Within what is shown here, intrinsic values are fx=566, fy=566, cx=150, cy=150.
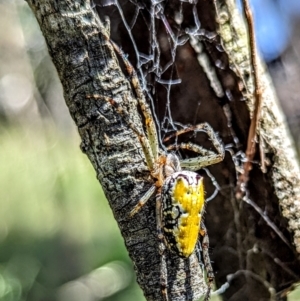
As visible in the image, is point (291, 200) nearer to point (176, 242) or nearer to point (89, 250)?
point (176, 242)

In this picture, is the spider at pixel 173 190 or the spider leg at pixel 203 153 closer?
the spider at pixel 173 190

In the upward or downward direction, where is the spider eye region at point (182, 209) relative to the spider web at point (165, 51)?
downward

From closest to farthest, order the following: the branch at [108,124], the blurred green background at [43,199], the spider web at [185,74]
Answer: the branch at [108,124], the spider web at [185,74], the blurred green background at [43,199]

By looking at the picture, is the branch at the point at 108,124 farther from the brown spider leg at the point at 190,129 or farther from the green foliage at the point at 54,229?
the green foliage at the point at 54,229

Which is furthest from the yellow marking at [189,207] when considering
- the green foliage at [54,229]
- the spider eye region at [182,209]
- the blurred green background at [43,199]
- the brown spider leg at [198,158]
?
the green foliage at [54,229]

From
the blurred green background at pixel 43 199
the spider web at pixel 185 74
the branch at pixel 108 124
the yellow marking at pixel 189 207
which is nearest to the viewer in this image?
the branch at pixel 108 124

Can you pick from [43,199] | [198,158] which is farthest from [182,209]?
[43,199]

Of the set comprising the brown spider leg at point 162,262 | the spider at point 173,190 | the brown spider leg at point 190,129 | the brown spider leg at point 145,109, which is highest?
the brown spider leg at point 145,109

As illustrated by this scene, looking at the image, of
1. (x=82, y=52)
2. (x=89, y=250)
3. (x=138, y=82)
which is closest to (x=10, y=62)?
(x=89, y=250)

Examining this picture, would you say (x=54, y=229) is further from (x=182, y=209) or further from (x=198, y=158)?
(x=182, y=209)
